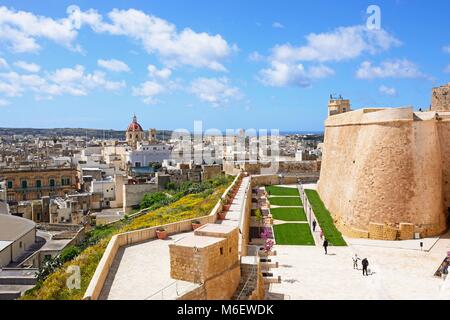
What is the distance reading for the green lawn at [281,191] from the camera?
2694 cm

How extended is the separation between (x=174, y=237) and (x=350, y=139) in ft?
37.8

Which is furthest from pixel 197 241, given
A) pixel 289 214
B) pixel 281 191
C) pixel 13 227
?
pixel 281 191

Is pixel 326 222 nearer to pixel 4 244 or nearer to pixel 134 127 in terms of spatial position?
pixel 4 244

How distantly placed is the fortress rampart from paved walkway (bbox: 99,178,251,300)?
8.56m

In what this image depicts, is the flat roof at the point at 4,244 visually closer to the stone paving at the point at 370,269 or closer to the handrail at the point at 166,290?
the stone paving at the point at 370,269

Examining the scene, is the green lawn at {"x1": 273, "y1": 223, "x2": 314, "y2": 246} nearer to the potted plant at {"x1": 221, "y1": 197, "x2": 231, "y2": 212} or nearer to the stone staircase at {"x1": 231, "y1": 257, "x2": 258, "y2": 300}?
the potted plant at {"x1": 221, "y1": 197, "x2": 231, "y2": 212}

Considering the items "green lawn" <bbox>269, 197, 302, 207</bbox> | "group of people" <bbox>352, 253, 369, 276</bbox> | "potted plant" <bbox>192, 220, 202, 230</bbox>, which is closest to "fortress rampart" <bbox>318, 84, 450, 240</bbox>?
"group of people" <bbox>352, 253, 369, 276</bbox>

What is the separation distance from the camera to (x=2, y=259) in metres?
19.9

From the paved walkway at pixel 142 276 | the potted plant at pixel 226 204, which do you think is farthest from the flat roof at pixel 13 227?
the paved walkway at pixel 142 276

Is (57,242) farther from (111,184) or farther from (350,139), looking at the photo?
(350,139)
